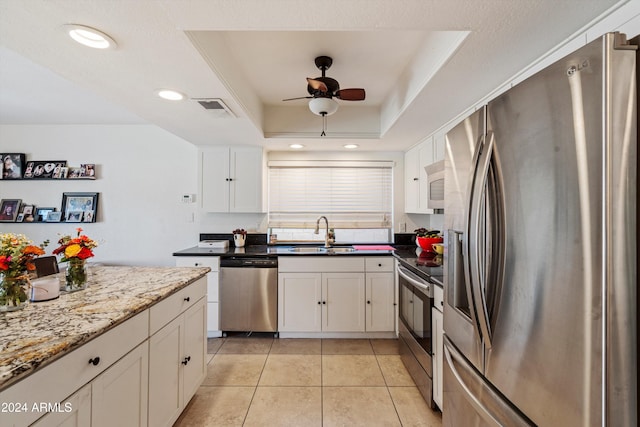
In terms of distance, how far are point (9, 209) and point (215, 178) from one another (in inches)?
109

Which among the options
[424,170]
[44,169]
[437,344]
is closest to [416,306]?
[437,344]

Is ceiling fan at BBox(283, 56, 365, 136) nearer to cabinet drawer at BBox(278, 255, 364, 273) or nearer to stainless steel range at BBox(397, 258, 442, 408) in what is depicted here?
stainless steel range at BBox(397, 258, 442, 408)

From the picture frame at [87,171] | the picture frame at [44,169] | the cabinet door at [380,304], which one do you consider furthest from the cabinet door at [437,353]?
the picture frame at [44,169]

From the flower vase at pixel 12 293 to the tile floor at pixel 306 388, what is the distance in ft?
3.99

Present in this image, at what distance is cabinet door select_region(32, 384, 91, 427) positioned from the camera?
84 cm

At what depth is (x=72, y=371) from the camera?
93 centimetres

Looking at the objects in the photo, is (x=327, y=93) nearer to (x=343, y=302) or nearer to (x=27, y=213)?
(x=343, y=302)

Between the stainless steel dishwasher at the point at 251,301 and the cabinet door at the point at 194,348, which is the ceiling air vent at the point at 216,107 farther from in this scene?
the stainless steel dishwasher at the point at 251,301

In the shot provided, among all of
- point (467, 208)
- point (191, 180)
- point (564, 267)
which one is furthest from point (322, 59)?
point (191, 180)

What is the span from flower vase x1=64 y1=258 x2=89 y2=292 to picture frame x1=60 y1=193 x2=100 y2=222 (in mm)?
2550

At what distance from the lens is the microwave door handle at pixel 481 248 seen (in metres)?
0.98

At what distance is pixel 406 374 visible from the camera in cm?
228

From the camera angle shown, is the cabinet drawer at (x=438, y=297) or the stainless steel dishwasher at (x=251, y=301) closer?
the cabinet drawer at (x=438, y=297)

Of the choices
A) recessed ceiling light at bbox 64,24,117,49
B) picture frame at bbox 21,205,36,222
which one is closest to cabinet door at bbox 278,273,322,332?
recessed ceiling light at bbox 64,24,117,49
